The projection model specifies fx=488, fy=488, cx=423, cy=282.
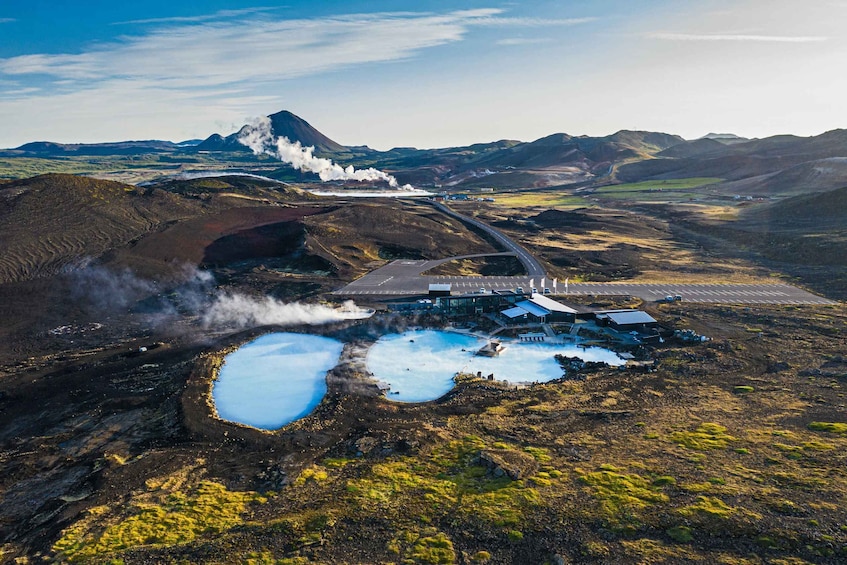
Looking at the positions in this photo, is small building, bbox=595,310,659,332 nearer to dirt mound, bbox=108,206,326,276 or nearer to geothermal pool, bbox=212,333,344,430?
geothermal pool, bbox=212,333,344,430

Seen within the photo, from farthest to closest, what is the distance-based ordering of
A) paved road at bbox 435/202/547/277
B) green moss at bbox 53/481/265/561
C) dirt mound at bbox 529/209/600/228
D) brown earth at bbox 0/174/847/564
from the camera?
1. dirt mound at bbox 529/209/600/228
2. paved road at bbox 435/202/547/277
3. brown earth at bbox 0/174/847/564
4. green moss at bbox 53/481/265/561

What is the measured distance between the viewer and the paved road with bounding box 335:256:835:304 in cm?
7550

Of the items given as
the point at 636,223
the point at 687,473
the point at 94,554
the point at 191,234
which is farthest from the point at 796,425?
the point at 636,223

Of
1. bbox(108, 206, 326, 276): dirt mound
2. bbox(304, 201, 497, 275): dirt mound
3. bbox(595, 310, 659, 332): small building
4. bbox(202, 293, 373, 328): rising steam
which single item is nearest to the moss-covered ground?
bbox(595, 310, 659, 332): small building

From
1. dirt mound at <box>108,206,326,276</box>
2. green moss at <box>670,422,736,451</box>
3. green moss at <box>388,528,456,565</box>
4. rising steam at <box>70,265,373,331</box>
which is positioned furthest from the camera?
dirt mound at <box>108,206,326,276</box>

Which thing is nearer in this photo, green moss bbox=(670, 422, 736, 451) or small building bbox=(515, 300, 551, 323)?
green moss bbox=(670, 422, 736, 451)

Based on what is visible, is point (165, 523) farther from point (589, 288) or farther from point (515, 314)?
point (589, 288)

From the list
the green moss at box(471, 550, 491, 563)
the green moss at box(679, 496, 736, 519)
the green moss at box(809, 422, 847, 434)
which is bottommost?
the green moss at box(471, 550, 491, 563)

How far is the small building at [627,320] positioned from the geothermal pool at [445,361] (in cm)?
647

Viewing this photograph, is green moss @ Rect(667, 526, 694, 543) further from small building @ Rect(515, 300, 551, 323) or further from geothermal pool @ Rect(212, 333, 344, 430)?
small building @ Rect(515, 300, 551, 323)

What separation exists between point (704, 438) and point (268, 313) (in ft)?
176

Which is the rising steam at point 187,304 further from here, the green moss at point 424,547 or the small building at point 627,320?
the green moss at point 424,547

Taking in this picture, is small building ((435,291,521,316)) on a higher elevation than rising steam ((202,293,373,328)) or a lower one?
higher

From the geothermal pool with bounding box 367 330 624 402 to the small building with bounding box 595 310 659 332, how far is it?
6473 millimetres
